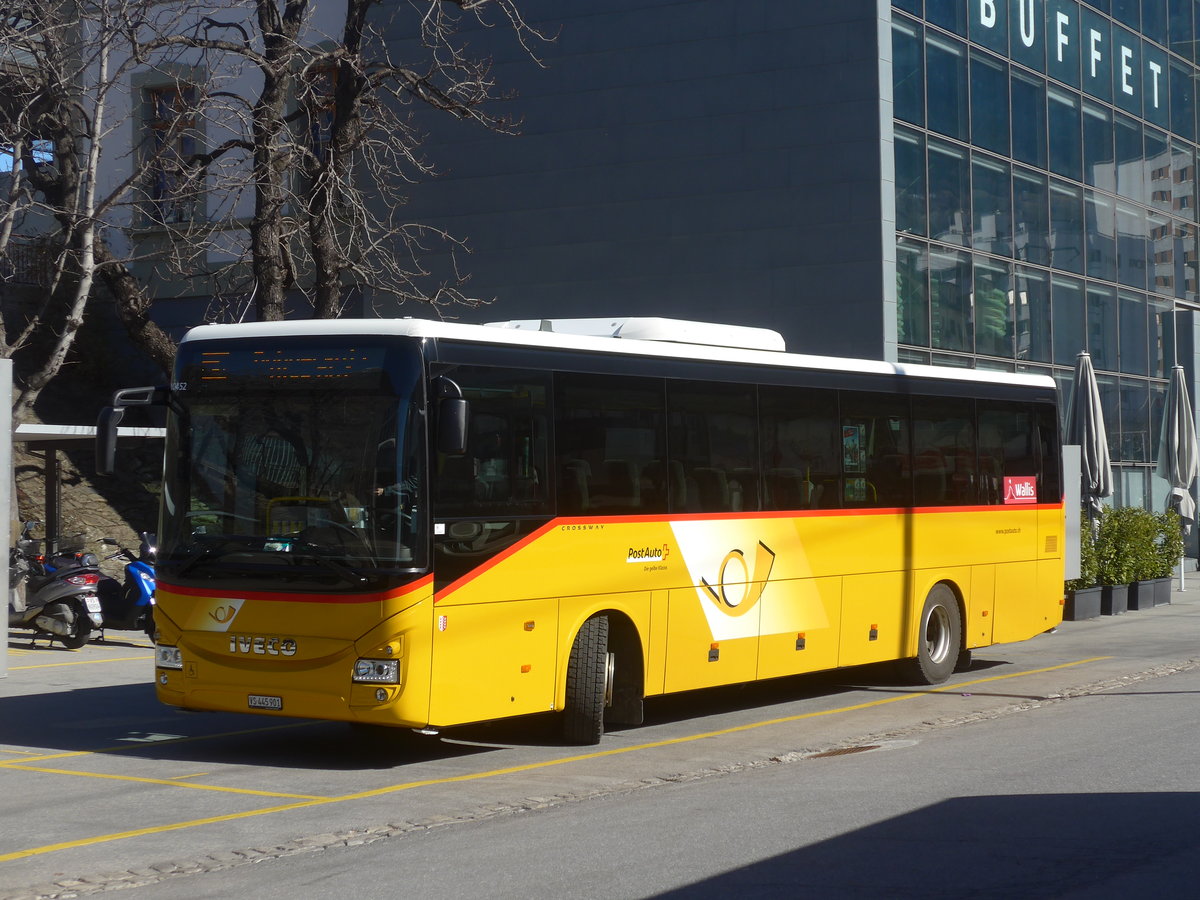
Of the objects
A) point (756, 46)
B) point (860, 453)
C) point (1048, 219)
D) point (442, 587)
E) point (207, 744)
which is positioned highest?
point (756, 46)

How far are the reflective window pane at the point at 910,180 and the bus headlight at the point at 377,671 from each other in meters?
17.7

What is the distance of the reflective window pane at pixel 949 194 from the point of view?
27297 mm

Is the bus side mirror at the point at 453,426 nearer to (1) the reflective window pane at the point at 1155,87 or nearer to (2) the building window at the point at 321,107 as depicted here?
(2) the building window at the point at 321,107

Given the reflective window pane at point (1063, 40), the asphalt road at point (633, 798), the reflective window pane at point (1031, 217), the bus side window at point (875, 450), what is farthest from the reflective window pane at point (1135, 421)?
the bus side window at point (875, 450)

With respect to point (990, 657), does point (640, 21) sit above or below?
above

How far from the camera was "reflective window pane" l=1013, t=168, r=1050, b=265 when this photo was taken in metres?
29.7

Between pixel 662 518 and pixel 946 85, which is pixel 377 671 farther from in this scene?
pixel 946 85

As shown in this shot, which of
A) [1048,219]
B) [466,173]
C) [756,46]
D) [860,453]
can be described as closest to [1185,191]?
[1048,219]

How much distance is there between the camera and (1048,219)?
30.7m

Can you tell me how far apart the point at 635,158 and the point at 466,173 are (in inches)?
134

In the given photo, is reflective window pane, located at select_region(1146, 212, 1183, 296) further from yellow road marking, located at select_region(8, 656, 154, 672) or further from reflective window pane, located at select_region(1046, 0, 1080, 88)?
yellow road marking, located at select_region(8, 656, 154, 672)

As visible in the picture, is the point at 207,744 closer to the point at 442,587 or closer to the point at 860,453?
the point at 442,587

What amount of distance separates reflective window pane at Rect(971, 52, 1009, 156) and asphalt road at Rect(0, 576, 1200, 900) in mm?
15208

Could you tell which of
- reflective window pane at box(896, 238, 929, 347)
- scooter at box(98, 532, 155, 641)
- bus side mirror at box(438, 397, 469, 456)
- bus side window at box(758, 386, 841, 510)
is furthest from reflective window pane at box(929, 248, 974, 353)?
bus side mirror at box(438, 397, 469, 456)
